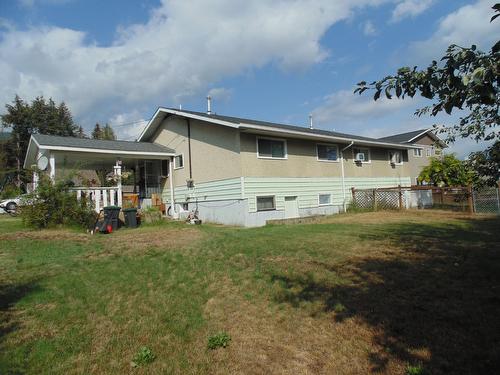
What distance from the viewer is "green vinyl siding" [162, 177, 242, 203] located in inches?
539

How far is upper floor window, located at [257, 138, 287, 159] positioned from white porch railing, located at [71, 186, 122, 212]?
5.63 metres

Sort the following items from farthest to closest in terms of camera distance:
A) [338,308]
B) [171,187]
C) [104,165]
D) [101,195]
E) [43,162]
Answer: [104,165]
[171,187]
[43,162]
[101,195]
[338,308]

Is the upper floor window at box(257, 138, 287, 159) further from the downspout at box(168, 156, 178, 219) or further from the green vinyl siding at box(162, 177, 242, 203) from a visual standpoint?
the downspout at box(168, 156, 178, 219)

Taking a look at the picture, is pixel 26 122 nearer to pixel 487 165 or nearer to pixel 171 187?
pixel 171 187

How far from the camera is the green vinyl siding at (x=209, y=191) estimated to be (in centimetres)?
1370

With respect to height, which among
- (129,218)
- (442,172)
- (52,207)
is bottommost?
(129,218)

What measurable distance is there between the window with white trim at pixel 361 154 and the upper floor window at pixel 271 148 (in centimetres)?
526

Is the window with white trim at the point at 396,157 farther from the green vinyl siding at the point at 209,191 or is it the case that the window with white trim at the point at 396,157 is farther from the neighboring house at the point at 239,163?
the green vinyl siding at the point at 209,191

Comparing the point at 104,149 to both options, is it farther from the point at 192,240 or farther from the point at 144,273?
the point at 144,273

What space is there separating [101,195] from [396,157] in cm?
1631

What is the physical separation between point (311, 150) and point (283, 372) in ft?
45.7

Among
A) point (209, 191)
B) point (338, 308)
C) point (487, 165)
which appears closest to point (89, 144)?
point (209, 191)

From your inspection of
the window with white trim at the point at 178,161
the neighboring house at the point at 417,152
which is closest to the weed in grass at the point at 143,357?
the window with white trim at the point at 178,161

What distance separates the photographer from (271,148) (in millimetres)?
14648
